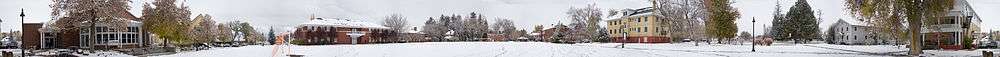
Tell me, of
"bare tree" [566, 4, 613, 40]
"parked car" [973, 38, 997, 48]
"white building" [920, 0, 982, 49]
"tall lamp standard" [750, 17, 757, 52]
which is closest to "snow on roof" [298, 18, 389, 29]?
"bare tree" [566, 4, 613, 40]

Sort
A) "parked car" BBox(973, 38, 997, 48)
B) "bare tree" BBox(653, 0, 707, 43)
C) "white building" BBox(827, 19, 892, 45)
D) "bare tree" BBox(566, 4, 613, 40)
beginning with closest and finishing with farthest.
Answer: "bare tree" BBox(566, 4, 613, 40), "bare tree" BBox(653, 0, 707, 43), "white building" BBox(827, 19, 892, 45), "parked car" BBox(973, 38, 997, 48)

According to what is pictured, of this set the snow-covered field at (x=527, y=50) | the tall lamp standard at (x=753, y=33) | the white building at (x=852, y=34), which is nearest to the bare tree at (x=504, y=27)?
the snow-covered field at (x=527, y=50)

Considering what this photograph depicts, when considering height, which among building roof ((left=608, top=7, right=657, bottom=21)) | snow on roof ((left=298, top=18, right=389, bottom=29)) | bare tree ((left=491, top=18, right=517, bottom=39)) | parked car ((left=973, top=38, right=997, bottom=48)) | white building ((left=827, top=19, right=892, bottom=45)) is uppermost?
building roof ((left=608, top=7, right=657, bottom=21))

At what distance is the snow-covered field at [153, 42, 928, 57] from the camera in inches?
97.8

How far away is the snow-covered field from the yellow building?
0.03 meters

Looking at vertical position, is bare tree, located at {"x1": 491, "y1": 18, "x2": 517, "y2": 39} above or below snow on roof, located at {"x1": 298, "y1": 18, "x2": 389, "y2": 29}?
below

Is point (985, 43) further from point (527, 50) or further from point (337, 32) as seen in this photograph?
point (337, 32)

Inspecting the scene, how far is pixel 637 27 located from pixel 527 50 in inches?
13.8

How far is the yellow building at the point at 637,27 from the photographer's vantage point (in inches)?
99.7

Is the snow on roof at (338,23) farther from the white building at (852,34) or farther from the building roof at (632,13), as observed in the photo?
the white building at (852,34)

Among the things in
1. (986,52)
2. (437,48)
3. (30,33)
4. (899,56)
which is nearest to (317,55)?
(437,48)

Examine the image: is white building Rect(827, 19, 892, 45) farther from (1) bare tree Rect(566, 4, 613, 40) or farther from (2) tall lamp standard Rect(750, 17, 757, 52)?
(1) bare tree Rect(566, 4, 613, 40)

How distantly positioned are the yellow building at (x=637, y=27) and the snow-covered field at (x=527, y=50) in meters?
0.03

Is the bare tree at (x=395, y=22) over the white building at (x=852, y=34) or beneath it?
over
